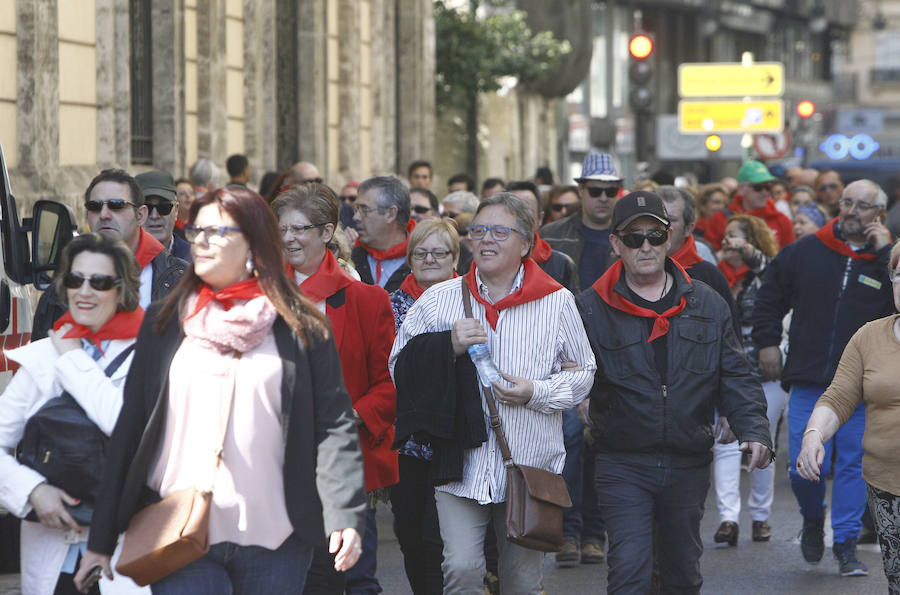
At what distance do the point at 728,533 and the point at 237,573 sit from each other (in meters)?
5.72

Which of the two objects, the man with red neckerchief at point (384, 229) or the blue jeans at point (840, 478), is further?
the blue jeans at point (840, 478)

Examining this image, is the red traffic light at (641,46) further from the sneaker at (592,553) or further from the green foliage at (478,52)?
the sneaker at (592,553)

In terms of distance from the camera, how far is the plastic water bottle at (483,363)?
6.32 meters

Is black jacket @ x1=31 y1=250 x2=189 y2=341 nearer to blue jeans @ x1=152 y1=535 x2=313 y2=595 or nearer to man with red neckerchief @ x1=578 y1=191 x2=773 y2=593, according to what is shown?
man with red neckerchief @ x1=578 y1=191 x2=773 y2=593

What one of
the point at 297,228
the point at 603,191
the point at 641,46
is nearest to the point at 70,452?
the point at 297,228

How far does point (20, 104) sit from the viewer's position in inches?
500

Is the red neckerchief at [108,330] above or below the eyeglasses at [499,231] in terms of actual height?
below

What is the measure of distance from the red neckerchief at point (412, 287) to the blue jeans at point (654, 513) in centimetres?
149

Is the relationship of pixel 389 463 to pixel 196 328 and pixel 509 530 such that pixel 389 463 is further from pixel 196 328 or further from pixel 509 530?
pixel 196 328

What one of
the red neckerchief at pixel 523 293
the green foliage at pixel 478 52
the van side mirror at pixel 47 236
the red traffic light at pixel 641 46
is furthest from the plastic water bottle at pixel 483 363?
the green foliage at pixel 478 52

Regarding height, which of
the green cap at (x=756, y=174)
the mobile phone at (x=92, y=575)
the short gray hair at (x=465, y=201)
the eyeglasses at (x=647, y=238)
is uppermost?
the green cap at (x=756, y=174)

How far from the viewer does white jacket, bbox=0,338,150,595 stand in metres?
5.01

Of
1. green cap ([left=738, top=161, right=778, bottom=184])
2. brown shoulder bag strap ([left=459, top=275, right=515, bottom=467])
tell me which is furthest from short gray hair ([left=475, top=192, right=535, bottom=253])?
green cap ([left=738, top=161, right=778, bottom=184])

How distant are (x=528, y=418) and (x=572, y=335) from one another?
1.22 feet
